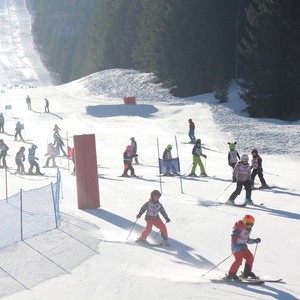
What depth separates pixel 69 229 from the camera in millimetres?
14305

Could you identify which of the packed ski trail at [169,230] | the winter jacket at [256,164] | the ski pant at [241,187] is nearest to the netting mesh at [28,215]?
the packed ski trail at [169,230]

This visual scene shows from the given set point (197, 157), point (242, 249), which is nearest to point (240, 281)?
point (242, 249)

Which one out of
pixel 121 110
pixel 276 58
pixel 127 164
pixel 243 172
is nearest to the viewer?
pixel 243 172

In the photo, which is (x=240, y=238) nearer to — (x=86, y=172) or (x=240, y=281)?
(x=240, y=281)

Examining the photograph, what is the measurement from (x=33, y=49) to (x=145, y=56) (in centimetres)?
7073

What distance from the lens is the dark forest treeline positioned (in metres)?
40.8

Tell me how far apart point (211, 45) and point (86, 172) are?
36519 mm

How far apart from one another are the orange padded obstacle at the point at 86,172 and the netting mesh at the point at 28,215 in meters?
1.57

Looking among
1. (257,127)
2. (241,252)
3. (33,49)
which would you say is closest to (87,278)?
(241,252)

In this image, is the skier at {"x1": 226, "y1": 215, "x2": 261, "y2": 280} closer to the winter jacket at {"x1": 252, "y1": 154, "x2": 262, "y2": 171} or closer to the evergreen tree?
the winter jacket at {"x1": 252, "y1": 154, "x2": 262, "y2": 171}

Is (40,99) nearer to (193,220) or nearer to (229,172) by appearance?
(229,172)

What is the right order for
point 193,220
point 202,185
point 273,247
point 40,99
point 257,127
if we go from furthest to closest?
point 40,99 → point 257,127 → point 202,185 → point 193,220 → point 273,247

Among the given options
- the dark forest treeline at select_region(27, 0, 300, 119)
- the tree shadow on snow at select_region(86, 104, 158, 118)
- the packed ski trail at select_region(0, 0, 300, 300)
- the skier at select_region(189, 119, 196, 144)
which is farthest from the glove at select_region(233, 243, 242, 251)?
the tree shadow on snow at select_region(86, 104, 158, 118)

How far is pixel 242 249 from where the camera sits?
10.6m
